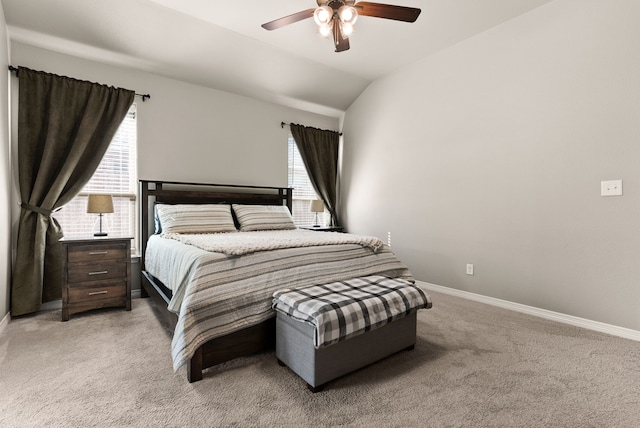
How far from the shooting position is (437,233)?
12.2 ft

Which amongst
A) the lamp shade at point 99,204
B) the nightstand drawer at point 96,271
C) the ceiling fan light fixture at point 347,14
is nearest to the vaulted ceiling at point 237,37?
the ceiling fan light fixture at point 347,14

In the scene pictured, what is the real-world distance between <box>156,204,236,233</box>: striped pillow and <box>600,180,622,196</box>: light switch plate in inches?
131

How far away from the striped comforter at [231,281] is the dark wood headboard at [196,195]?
3.98 feet

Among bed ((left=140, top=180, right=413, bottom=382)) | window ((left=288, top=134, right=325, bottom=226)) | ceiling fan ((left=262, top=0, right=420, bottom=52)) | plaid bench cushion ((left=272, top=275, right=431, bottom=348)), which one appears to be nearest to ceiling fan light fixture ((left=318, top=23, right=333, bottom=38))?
ceiling fan ((left=262, top=0, right=420, bottom=52))

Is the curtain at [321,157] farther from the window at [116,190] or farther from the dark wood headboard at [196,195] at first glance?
the window at [116,190]

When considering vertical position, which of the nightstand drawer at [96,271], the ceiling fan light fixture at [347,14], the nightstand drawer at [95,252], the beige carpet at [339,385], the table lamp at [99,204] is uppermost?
the ceiling fan light fixture at [347,14]

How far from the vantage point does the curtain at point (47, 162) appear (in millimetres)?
2775

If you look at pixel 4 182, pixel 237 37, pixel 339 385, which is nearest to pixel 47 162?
pixel 4 182

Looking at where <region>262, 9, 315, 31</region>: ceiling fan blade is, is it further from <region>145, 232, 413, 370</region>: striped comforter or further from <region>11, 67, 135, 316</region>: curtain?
<region>11, 67, 135, 316</region>: curtain

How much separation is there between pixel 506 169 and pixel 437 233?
1.00 metres

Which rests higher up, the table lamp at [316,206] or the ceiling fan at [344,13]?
the ceiling fan at [344,13]

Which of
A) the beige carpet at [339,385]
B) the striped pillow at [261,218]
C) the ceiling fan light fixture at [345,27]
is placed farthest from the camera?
the striped pillow at [261,218]

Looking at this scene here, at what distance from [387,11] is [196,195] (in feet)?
8.86

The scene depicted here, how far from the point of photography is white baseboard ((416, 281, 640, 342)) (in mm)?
2449
